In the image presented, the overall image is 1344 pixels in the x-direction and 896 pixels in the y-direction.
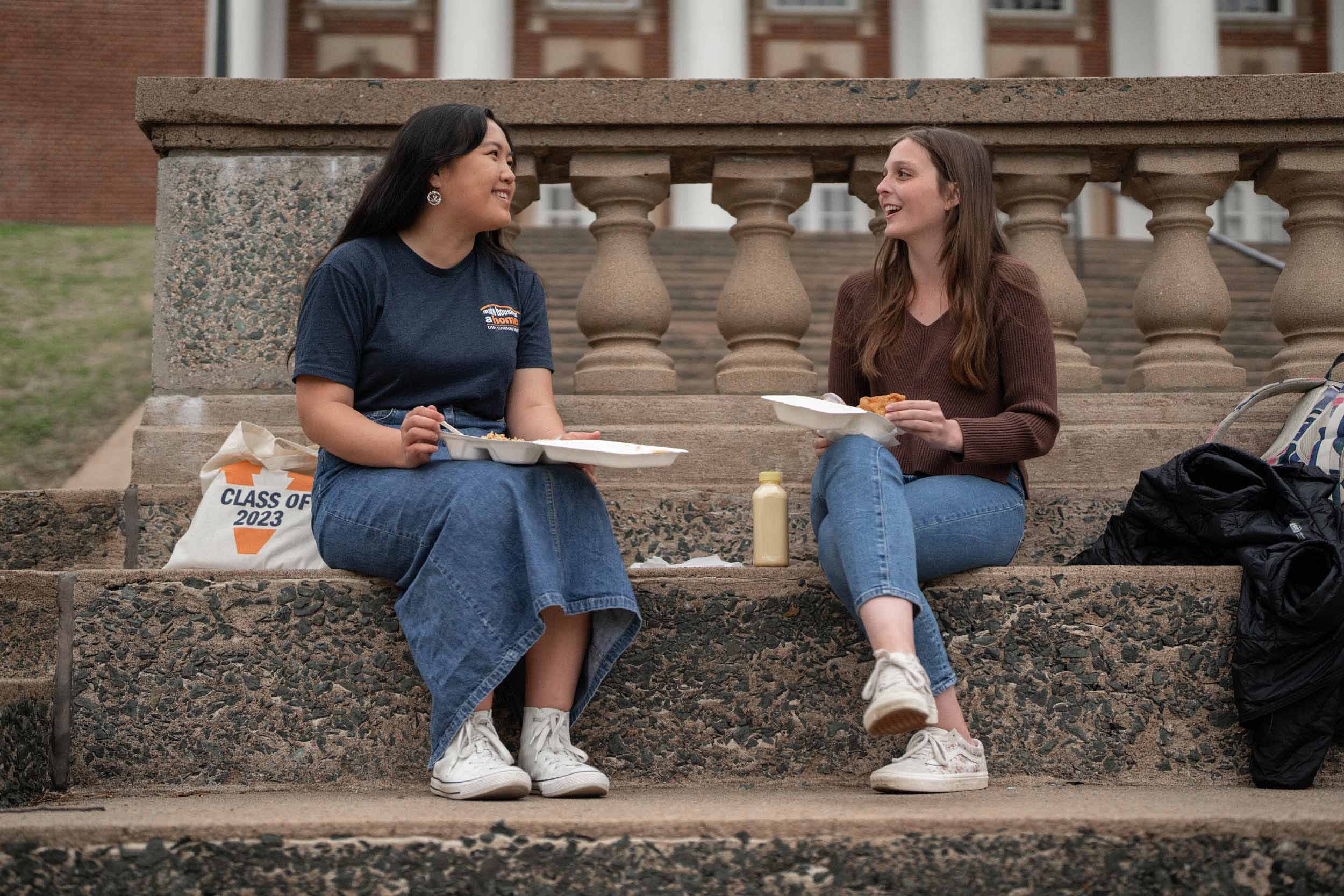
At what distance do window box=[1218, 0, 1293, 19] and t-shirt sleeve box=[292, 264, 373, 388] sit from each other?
66.9 ft

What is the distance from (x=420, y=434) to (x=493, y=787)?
0.65 metres

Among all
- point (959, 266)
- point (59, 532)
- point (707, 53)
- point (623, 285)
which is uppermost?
point (707, 53)

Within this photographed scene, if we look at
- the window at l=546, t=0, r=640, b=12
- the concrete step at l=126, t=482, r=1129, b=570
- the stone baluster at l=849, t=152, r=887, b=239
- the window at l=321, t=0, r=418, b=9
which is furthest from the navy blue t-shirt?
the window at l=321, t=0, r=418, b=9

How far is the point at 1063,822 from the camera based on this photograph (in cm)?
196

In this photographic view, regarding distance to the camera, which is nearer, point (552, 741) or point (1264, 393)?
point (552, 741)

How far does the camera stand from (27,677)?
8.63 feet

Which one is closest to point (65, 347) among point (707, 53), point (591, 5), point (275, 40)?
point (707, 53)

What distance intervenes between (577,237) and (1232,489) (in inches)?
367

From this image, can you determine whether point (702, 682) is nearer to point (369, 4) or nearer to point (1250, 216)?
point (369, 4)

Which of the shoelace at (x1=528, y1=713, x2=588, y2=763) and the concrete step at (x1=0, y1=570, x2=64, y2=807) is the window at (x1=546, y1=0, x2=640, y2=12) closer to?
the concrete step at (x1=0, y1=570, x2=64, y2=807)

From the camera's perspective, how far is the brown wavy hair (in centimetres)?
281

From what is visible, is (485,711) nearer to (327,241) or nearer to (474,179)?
(474,179)

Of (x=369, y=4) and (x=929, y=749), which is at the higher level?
(x=369, y=4)

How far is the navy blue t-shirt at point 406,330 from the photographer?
265 centimetres
